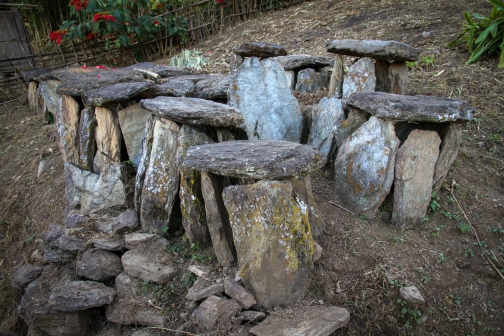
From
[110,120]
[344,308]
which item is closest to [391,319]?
[344,308]

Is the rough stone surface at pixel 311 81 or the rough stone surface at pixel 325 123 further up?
the rough stone surface at pixel 311 81

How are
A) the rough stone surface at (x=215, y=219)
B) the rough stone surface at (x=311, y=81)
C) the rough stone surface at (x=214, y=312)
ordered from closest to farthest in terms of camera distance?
A: the rough stone surface at (x=214, y=312), the rough stone surface at (x=215, y=219), the rough stone surface at (x=311, y=81)

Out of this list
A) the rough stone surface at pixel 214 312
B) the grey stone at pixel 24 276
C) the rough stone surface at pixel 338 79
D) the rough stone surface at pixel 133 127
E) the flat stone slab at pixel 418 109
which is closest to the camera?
the rough stone surface at pixel 214 312

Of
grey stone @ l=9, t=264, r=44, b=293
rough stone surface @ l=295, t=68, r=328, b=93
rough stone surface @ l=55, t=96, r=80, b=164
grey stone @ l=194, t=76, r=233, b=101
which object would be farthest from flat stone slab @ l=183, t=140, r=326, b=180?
rough stone surface @ l=295, t=68, r=328, b=93

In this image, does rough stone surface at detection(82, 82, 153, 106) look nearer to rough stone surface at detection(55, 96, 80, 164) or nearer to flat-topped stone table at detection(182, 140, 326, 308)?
rough stone surface at detection(55, 96, 80, 164)

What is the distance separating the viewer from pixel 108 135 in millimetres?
3596

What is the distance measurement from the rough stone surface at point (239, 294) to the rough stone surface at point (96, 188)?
1541 millimetres

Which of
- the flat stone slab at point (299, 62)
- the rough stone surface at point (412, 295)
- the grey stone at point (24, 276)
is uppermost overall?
the flat stone slab at point (299, 62)

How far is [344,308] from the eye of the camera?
223cm

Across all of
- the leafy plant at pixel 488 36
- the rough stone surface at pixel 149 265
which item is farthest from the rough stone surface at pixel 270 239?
the leafy plant at pixel 488 36

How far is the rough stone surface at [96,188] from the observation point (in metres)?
3.41

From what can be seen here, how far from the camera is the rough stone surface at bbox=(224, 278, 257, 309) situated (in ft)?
7.34

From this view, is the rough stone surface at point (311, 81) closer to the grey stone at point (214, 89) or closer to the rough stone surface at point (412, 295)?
the grey stone at point (214, 89)

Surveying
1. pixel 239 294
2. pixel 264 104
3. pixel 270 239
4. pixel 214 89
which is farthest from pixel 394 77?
pixel 239 294
